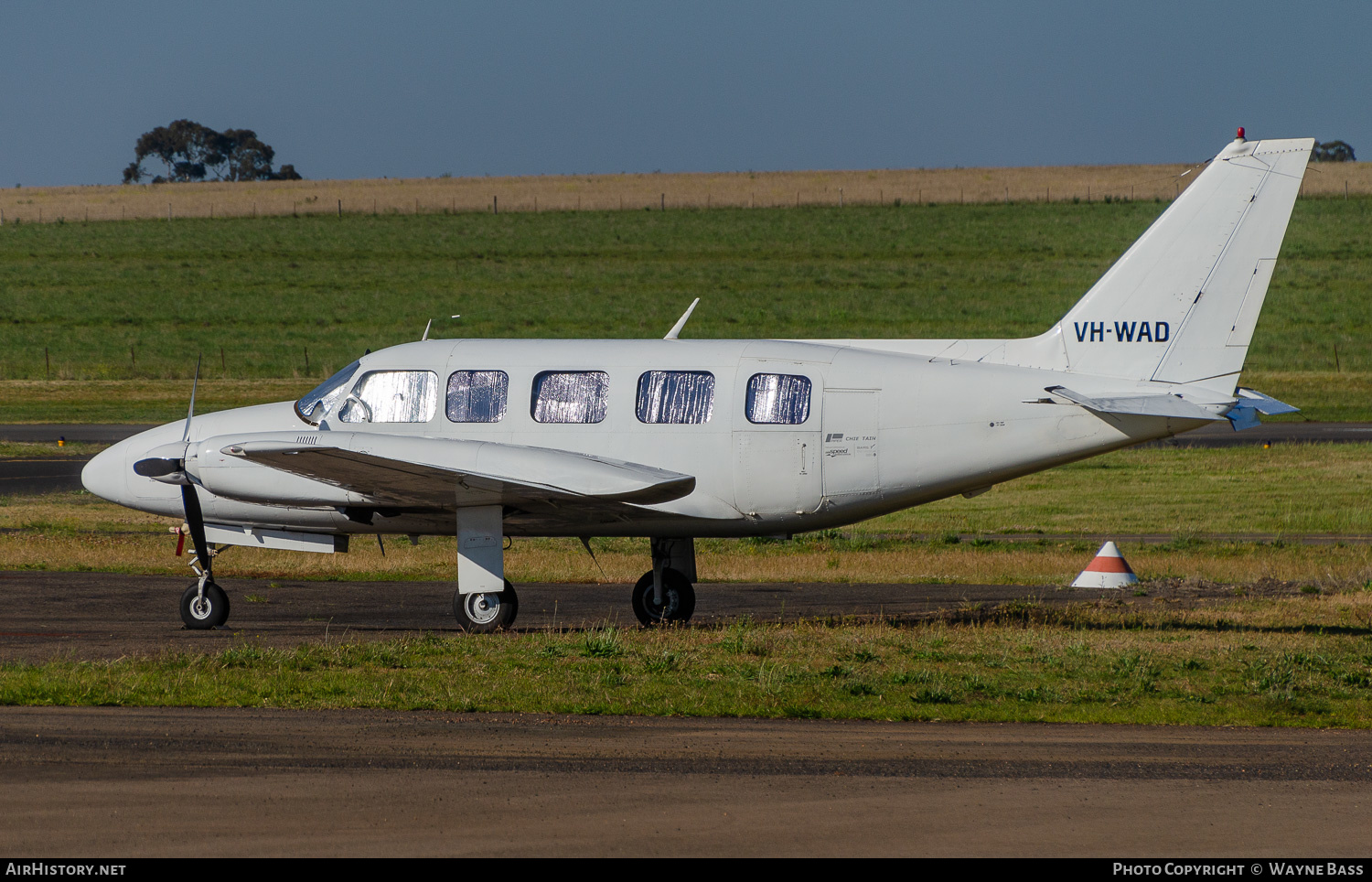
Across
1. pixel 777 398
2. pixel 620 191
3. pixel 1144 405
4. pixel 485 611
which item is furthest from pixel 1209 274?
pixel 620 191

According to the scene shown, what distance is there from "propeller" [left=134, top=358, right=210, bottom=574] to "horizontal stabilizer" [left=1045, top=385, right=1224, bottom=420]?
9926 millimetres

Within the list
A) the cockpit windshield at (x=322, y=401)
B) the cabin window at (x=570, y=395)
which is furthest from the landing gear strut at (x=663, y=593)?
the cockpit windshield at (x=322, y=401)

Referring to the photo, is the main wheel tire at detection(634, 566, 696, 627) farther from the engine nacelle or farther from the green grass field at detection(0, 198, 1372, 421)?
the green grass field at detection(0, 198, 1372, 421)

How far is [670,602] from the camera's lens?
16.5 meters

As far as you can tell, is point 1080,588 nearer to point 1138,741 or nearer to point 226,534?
point 1138,741

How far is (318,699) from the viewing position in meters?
11.3

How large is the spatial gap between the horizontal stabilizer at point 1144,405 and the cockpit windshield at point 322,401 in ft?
27.0

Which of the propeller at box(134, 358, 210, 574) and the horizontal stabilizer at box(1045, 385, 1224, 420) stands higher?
the horizontal stabilizer at box(1045, 385, 1224, 420)

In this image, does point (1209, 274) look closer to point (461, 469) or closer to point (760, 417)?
point (760, 417)

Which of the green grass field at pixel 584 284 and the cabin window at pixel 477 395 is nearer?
the cabin window at pixel 477 395

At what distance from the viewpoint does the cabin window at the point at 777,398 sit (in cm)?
1523

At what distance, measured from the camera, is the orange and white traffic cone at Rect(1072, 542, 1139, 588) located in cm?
1977

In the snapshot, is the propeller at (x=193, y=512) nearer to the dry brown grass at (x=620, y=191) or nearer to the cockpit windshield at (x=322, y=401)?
the cockpit windshield at (x=322, y=401)

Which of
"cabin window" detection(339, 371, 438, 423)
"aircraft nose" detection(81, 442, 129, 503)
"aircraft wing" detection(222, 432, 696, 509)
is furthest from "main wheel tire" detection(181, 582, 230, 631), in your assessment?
"cabin window" detection(339, 371, 438, 423)
